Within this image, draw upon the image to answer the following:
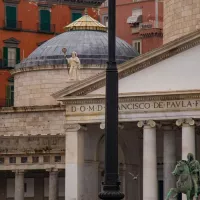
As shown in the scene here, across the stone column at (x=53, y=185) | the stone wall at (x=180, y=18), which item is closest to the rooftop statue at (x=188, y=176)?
the stone wall at (x=180, y=18)

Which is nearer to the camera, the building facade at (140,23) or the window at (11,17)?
the window at (11,17)

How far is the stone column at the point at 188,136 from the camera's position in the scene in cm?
5728

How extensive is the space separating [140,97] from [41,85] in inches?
601

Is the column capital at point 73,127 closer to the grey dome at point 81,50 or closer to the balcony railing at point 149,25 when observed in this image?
the grey dome at point 81,50

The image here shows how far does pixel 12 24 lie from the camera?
279 ft

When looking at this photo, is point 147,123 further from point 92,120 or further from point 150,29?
point 150,29

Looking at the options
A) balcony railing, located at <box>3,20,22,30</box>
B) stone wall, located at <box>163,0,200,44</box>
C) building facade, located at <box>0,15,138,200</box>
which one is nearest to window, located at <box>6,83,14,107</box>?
balcony railing, located at <box>3,20,22,30</box>

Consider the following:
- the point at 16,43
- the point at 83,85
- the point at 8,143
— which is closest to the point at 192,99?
the point at 83,85

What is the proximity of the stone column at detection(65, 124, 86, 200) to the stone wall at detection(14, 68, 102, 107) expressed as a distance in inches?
450

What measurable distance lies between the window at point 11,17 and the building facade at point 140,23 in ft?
25.5

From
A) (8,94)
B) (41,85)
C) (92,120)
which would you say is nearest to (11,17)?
(8,94)

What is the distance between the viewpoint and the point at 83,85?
60.0m

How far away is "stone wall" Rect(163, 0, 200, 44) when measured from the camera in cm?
6700

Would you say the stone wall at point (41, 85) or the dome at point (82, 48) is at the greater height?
the dome at point (82, 48)
